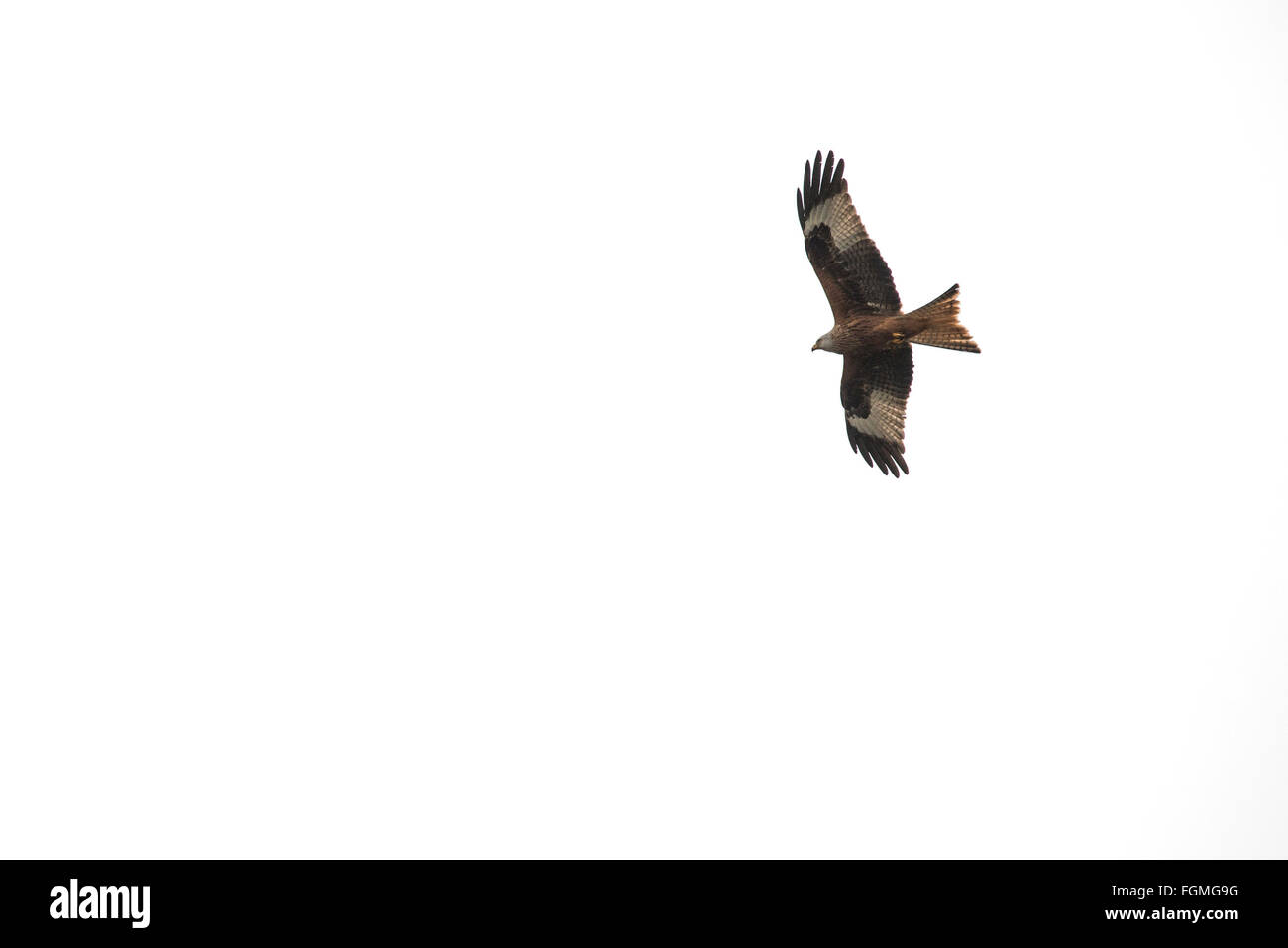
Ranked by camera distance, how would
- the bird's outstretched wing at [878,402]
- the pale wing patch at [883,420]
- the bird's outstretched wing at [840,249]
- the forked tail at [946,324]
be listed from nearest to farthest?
the forked tail at [946,324]
the bird's outstretched wing at [840,249]
the bird's outstretched wing at [878,402]
the pale wing patch at [883,420]

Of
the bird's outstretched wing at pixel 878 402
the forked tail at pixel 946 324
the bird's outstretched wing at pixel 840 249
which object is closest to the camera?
the forked tail at pixel 946 324

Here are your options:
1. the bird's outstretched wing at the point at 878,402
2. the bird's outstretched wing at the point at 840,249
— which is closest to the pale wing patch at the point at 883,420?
the bird's outstretched wing at the point at 878,402

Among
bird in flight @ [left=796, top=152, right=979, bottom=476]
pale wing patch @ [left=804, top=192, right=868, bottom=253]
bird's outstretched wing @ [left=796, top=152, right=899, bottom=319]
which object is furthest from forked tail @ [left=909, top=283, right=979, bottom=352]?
pale wing patch @ [left=804, top=192, right=868, bottom=253]

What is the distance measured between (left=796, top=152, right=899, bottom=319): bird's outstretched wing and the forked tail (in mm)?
367

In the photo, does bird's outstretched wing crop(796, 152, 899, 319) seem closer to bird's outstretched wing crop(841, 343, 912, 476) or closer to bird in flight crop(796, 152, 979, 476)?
bird in flight crop(796, 152, 979, 476)

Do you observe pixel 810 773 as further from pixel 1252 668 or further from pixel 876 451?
pixel 876 451

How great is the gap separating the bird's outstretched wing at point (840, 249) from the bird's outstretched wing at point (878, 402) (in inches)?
27.9

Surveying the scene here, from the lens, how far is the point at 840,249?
1347 cm

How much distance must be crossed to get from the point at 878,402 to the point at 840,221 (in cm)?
180

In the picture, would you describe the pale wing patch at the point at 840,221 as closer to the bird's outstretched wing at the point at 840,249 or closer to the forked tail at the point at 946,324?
the bird's outstretched wing at the point at 840,249

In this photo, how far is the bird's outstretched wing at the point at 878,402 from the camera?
14266 mm

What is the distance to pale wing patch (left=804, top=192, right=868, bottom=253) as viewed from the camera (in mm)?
13422
